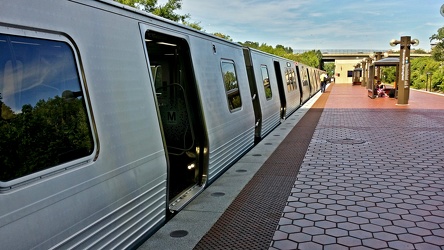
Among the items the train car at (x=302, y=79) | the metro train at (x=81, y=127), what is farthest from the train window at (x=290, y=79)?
the metro train at (x=81, y=127)

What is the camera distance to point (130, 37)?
130 inches

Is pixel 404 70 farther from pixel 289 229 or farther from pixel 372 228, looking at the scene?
pixel 289 229

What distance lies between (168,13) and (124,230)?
2199 cm

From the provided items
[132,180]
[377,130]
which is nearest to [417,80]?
[377,130]

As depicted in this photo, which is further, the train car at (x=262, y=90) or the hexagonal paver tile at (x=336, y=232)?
the train car at (x=262, y=90)

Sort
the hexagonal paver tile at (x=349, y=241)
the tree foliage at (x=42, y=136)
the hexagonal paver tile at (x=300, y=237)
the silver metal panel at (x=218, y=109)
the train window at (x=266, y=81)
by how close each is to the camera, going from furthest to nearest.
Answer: the train window at (x=266, y=81), the silver metal panel at (x=218, y=109), the hexagonal paver tile at (x=300, y=237), the hexagonal paver tile at (x=349, y=241), the tree foliage at (x=42, y=136)

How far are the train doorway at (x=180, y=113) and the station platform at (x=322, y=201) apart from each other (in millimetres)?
444

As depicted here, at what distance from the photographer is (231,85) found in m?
6.67

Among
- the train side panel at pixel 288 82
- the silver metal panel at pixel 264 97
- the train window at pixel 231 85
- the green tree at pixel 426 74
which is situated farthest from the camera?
the green tree at pixel 426 74

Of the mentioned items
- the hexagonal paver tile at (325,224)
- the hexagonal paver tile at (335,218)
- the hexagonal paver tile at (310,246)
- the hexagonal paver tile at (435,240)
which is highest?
the hexagonal paver tile at (310,246)

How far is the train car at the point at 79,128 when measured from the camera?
6.77 ft

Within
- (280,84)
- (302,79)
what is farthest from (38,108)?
(302,79)

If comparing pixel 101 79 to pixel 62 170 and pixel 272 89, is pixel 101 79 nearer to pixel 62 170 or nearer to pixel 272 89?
pixel 62 170

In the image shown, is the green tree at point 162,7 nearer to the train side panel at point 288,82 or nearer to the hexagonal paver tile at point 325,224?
the train side panel at point 288,82
